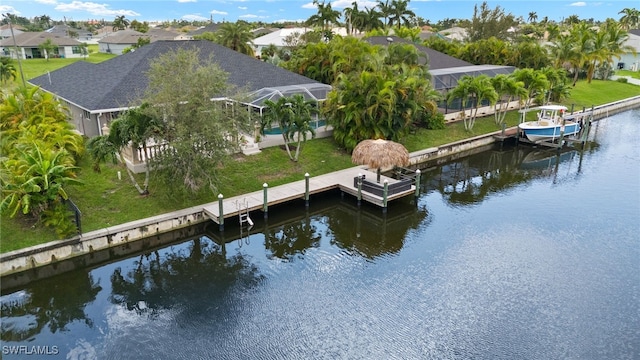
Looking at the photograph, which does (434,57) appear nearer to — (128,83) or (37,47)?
(128,83)

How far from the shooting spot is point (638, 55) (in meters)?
71.6

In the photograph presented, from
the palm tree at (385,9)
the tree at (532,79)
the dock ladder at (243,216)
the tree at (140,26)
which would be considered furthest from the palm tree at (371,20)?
the tree at (140,26)

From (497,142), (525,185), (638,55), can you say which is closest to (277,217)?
(525,185)

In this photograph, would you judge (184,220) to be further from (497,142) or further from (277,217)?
(497,142)

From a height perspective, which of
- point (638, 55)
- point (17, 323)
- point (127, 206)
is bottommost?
point (17, 323)

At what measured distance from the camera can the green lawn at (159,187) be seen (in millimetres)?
16469

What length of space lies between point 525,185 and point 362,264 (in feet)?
44.1

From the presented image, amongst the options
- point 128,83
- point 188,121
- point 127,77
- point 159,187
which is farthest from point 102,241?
point 127,77

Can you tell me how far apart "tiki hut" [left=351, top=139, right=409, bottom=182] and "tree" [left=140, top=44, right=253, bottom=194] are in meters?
6.09

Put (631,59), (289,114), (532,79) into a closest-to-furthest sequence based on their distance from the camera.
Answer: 1. (289,114)
2. (532,79)
3. (631,59)

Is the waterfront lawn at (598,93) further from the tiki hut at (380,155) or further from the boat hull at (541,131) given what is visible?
the tiki hut at (380,155)

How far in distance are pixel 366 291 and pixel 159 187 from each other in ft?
34.3

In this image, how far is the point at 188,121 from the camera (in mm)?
17438

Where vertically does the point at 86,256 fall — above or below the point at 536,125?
below
